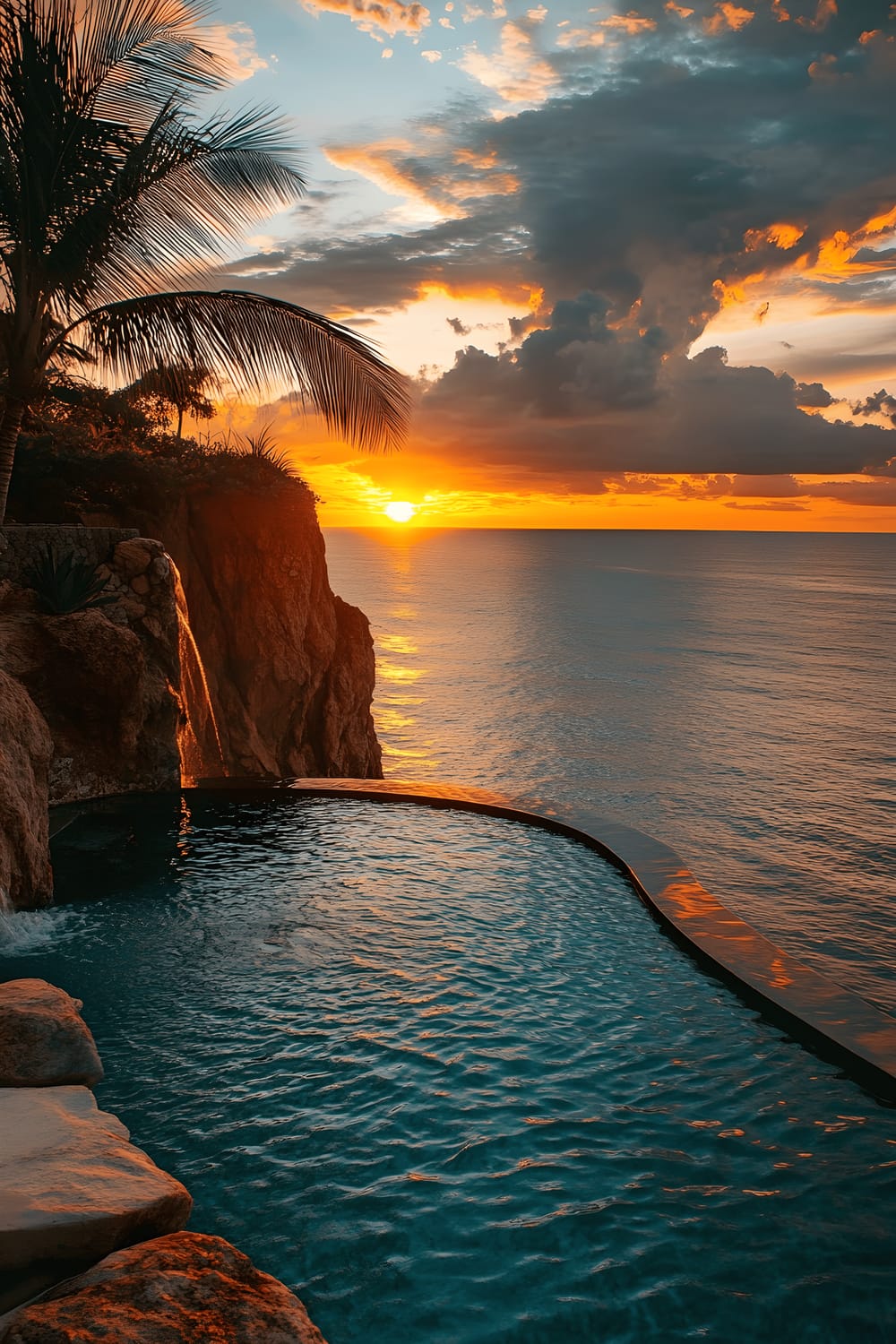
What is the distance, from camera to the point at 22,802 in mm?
8266

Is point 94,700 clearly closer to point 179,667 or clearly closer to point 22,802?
point 179,667

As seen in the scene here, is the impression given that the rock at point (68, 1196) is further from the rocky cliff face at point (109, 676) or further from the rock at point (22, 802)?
the rocky cliff face at point (109, 676)

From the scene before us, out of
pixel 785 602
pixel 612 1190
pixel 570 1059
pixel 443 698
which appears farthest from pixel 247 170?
pixel 785 602

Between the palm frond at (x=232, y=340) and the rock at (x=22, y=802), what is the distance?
15.5 ft

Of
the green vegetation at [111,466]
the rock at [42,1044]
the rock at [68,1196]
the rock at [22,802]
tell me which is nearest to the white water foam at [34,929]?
the rock at [22,802]

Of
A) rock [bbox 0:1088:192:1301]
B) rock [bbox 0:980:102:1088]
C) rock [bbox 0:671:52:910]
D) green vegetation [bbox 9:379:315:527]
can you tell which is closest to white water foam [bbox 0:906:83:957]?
rock [bbox 0:671:52:910]

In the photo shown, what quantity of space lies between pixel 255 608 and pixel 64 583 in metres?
10.6

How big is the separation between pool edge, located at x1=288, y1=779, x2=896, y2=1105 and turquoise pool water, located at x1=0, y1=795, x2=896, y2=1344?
0.65 ft

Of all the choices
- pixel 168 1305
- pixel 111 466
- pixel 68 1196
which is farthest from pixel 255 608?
pixel 168 1305

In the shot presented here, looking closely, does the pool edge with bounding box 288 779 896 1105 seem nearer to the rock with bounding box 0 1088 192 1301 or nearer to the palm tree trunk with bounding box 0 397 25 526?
the rock with bounding box 0 1088 192 1301

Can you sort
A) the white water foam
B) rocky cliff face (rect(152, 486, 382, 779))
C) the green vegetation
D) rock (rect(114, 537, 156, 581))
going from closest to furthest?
1. the white water foam
2. rock (rect(114, 537, 156, 581))
3. the green vegetation
4. rocky cliff face (rect(152, 486, 382, 779))

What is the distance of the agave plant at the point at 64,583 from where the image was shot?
1181 centimetres

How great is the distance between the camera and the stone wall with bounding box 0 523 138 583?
12.2 m

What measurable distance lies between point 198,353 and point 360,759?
16.1m
